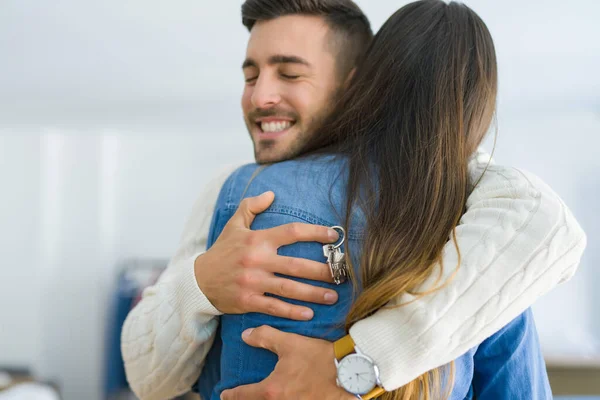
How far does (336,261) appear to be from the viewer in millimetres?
970

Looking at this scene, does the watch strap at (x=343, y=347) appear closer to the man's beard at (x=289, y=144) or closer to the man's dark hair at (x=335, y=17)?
the man's beard at (x=289, y=144)

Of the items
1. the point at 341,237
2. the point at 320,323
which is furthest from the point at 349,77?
the point at 320,323

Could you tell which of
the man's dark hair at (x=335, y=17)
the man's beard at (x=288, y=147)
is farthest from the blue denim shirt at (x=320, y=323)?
the man's dark hair at (x=335, y=17)

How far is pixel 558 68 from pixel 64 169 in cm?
408

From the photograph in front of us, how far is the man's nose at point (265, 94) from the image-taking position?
145cm

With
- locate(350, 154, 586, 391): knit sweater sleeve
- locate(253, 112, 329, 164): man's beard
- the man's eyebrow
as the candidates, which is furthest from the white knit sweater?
the man's eyebrow

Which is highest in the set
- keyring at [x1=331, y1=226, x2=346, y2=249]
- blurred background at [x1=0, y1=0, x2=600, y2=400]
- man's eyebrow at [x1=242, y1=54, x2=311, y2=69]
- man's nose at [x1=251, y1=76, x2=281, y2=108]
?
man's eyebrow at [x1=242, y1=54, x2=311, y2=69]

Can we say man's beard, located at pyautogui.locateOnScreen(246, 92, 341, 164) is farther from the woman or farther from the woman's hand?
the woman's hand

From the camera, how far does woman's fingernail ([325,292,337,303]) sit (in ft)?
3.18

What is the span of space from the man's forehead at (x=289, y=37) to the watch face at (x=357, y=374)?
2.83 ft

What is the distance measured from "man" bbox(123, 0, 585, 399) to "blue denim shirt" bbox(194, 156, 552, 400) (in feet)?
0.09

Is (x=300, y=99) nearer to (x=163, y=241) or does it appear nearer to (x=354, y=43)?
(x=354, y=43)

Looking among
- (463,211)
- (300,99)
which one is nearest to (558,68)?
(300,99)

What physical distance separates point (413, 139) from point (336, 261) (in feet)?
0.88
